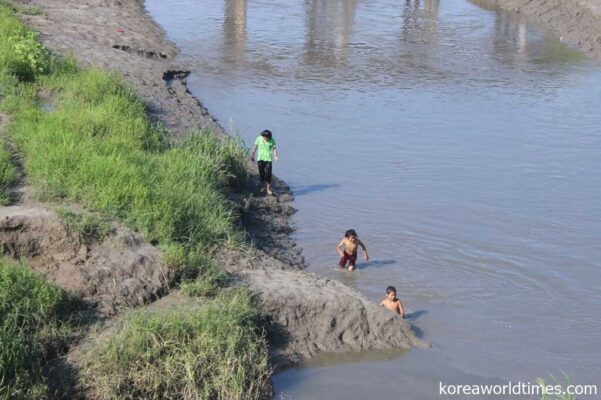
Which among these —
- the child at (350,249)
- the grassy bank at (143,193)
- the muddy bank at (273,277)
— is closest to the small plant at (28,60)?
the grassy bank at (143,193)

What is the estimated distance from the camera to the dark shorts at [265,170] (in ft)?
41.7

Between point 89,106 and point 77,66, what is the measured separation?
3.18 metres

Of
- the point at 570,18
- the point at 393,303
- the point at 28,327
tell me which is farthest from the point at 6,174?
the point at 570,18

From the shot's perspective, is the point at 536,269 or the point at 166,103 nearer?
the point at 536,269

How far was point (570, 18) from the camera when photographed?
84.9 feet

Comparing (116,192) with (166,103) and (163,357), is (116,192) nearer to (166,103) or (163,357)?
(163,357)

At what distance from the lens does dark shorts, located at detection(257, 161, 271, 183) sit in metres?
12.7

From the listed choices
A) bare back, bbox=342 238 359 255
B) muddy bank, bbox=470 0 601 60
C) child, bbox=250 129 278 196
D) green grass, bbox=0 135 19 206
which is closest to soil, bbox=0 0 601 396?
green grass, bbox=0 135 19 206

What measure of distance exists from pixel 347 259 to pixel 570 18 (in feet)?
58.4

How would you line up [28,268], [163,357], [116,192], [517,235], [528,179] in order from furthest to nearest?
1. [528,179]
2. [517,235]
3. [116,192]
4. [28,268]
5. [163,357]

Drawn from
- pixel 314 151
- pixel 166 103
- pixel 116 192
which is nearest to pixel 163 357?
pixel 116 192

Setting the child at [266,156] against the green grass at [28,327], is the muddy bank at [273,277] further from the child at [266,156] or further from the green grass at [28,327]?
the green grass at [28,327]

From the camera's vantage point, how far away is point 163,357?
7.45 meters

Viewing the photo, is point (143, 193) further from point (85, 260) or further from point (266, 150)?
point (266, 150)
